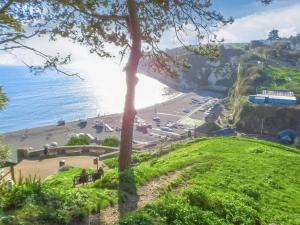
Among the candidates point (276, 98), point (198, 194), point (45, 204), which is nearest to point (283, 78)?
point (276, 98)

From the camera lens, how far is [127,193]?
12.8 meters

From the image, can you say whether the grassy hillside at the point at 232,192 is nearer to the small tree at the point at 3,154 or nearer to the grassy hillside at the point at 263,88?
the small tree at the point at 3,154

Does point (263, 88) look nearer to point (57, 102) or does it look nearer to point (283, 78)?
point (283, 78)

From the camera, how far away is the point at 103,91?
636 ft

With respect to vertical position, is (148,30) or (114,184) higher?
(148,30)

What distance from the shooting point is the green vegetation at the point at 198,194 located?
9.77 metres

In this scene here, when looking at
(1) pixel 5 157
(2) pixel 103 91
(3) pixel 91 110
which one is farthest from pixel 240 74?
(1) pixel 5 157

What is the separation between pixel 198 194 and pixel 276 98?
Result: 277 feet

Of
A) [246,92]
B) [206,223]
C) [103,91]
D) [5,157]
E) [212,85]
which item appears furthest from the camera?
[103,91]

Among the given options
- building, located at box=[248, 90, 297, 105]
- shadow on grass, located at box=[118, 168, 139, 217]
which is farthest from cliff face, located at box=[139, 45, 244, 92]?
shadow on grass, located at box=[118, 168, 139, 217]

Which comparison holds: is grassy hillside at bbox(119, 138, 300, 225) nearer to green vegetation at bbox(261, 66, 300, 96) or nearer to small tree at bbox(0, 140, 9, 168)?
small tree at bbox(0, 140, 9, 168)

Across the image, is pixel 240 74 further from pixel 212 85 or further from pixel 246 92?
pixel 212 85

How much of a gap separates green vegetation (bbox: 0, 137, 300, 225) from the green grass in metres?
86.5

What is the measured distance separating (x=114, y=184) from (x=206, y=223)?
4336 mm
